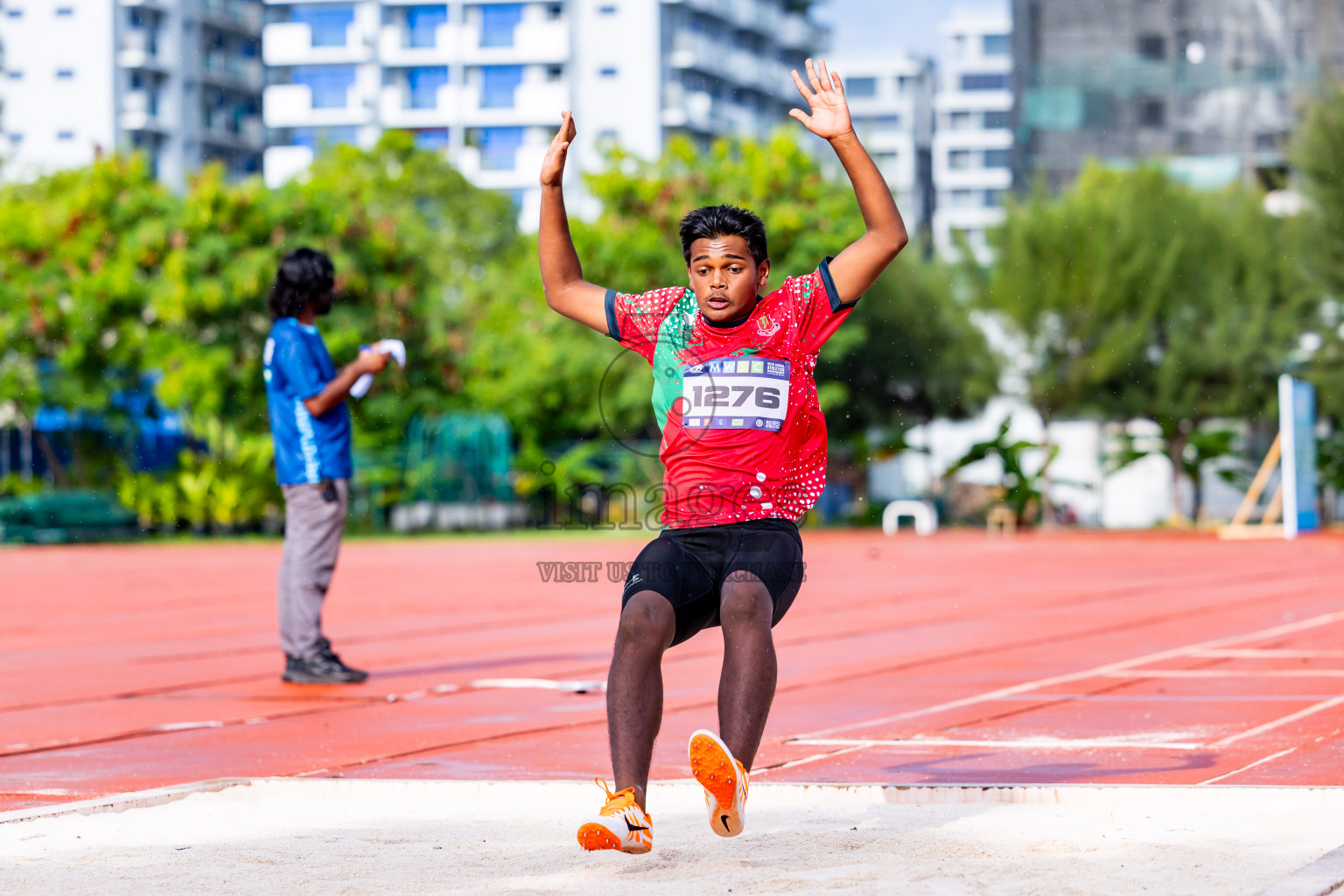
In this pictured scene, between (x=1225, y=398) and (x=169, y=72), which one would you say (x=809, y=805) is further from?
(x=169, y=72)

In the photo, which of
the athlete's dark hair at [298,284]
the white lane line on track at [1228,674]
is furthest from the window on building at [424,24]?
the white lane line on track at [1228,674]

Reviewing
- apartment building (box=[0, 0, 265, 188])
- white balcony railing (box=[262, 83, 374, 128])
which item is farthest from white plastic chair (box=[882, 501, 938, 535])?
white balcony railing (box=[262, 83, 374, 128])

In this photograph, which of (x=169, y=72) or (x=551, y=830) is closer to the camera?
(x=551, y=830)

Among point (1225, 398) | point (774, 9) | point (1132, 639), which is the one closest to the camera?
point (1132, 639)

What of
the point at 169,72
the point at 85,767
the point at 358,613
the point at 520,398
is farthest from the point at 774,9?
the point at 85,767

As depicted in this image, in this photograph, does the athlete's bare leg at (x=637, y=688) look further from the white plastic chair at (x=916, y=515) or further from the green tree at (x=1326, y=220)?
the green tree at (x=1326, y=220)

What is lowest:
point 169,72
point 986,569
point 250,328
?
point 986,569

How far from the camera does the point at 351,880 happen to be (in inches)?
153

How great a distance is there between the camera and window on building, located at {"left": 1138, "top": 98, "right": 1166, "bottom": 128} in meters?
61.2

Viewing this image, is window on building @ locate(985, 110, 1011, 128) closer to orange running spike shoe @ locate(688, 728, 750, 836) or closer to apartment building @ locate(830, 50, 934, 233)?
apartment building @ locate(830, 50, 934, 233)

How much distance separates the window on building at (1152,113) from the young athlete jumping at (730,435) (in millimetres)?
59641

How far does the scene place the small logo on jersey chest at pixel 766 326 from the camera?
4.52 meters

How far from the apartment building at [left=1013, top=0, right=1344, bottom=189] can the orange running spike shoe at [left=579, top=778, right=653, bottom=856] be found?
54.6 meters

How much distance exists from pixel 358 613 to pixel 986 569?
27.5ft
